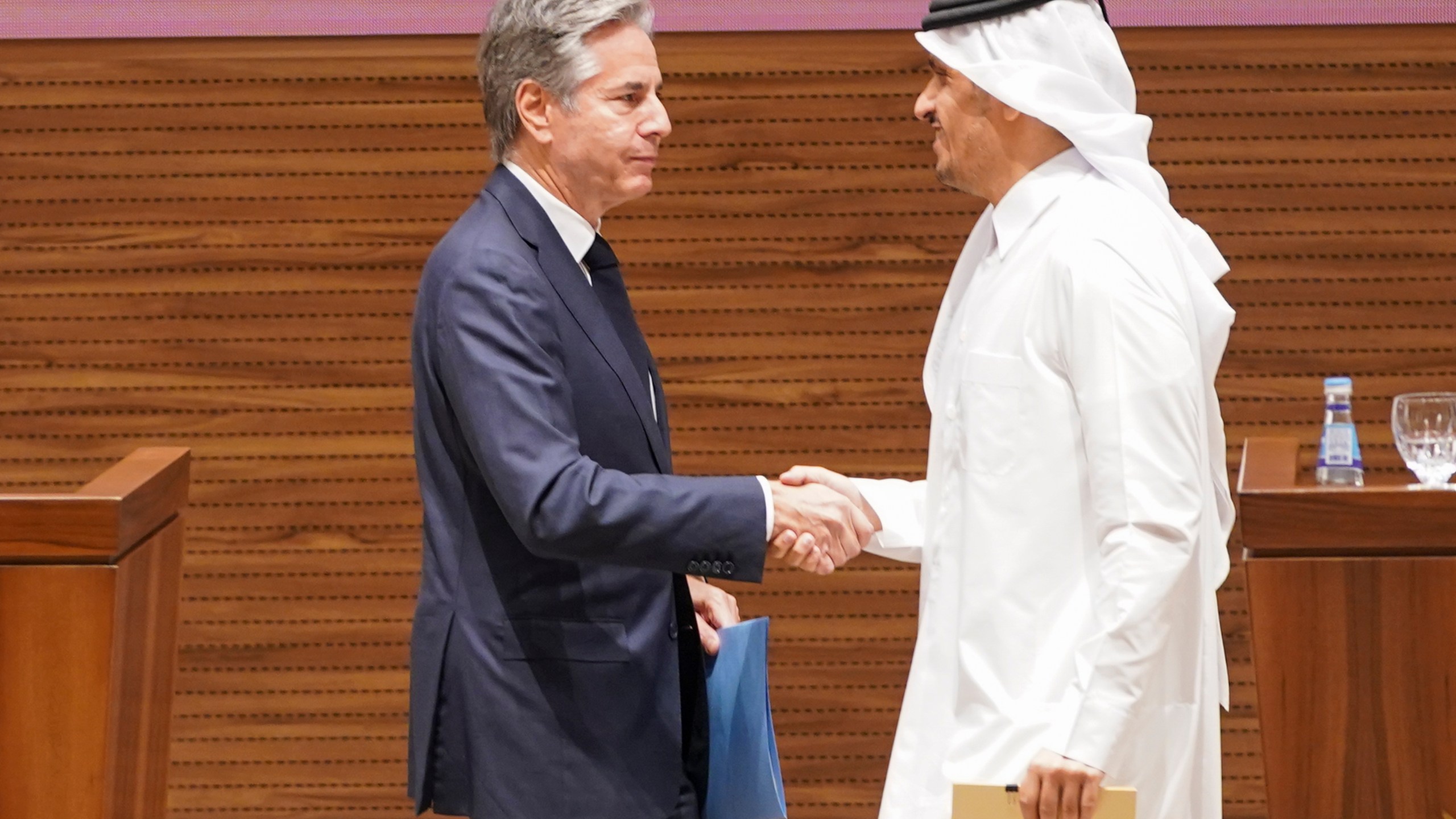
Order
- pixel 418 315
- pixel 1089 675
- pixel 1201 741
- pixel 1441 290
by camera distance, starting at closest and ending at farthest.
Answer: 1. pixel 1089 675
2. pixel 1201 741
3. pixel 418 315
4. pixel 1441 290

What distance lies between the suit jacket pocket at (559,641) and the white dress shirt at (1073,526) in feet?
1.33

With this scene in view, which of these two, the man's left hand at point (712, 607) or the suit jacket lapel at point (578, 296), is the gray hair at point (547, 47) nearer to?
the suit jacket lapel at point (578, 296)

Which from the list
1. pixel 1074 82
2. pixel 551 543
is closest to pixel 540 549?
pixel 551 543

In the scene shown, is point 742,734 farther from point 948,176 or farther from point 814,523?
point 948,176

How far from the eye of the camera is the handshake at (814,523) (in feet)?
6.64

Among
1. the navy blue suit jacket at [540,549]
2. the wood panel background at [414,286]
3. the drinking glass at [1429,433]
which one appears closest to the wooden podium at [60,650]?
the navy blue suit jacket at [540,549]

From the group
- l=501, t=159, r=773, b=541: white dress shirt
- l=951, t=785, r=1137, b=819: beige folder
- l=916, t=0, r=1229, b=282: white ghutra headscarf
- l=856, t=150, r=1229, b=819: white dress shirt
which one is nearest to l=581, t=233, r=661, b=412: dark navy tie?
l=501, t=159, r=773, b=541: white dress shirt

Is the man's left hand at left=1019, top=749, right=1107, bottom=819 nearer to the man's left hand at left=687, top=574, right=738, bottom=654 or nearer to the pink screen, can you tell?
the man's left hand at left=687, top=574, right=738, bottom=654

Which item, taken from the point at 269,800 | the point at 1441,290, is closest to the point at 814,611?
the point at 269,800

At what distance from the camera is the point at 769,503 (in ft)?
6.59

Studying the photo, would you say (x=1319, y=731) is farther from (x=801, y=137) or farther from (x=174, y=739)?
(x=174, y=739)

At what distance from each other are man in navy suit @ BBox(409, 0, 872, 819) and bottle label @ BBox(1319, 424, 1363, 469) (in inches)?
31.0

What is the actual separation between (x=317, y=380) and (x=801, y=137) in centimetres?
142

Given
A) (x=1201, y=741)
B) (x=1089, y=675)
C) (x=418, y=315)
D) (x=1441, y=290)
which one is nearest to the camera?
(x=1089, y=675)
